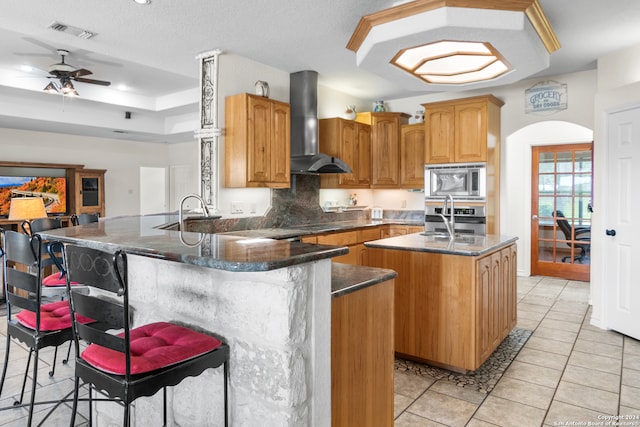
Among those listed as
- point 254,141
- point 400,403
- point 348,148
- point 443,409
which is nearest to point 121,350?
point 400,403

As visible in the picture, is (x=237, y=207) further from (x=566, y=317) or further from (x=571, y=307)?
(x=571, y=307)

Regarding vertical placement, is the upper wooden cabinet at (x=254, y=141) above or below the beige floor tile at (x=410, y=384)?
above

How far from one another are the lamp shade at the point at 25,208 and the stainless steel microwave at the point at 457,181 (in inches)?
177

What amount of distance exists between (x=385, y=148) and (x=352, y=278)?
457cm

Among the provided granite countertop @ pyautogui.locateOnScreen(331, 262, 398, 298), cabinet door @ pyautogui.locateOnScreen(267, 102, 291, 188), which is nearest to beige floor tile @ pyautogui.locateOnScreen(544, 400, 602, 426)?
granite countertop @ pyautogui.locateOnScreen(331, 262, 398, 298)

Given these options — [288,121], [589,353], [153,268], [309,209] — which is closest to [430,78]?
[288,121]

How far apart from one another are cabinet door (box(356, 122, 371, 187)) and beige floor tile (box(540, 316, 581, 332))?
290 centimetres

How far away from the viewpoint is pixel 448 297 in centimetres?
301

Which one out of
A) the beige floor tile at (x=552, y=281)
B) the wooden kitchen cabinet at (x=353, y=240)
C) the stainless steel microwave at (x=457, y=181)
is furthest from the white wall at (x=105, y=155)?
the beige floor tile at (x=552, y=281)

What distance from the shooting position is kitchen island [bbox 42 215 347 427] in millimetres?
1349

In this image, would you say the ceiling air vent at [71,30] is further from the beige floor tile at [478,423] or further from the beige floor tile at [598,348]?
the beige floor tile at [598,348]

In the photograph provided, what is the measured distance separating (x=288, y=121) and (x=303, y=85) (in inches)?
25.2

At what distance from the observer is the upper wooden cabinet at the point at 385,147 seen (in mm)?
6109

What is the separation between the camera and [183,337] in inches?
61.2
